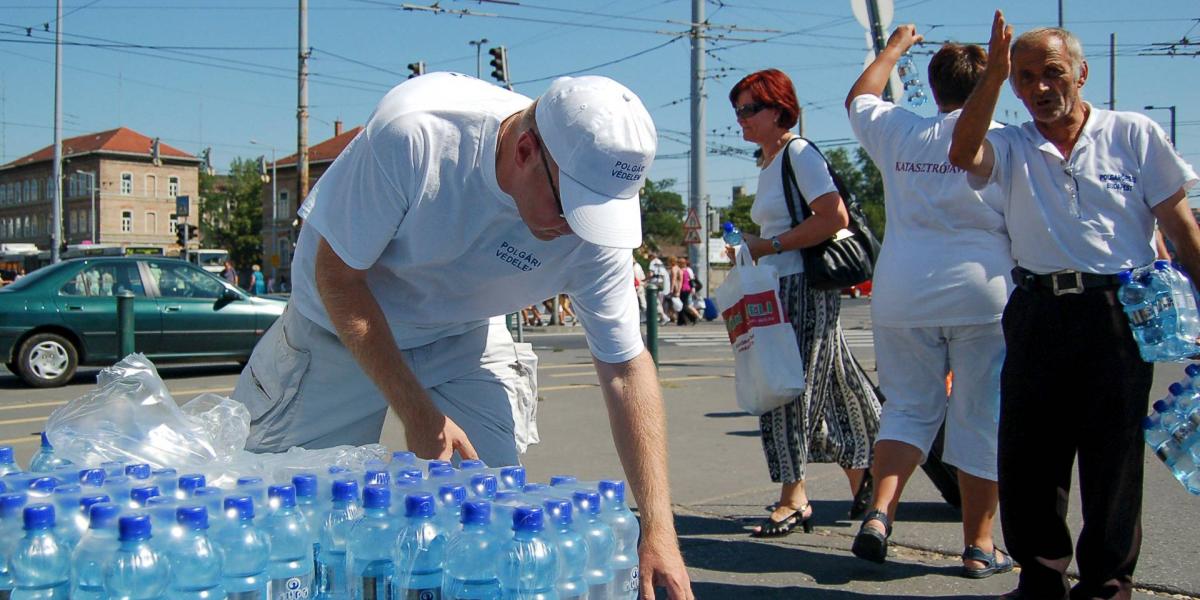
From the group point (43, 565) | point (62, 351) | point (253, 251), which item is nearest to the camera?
point (43, 565)

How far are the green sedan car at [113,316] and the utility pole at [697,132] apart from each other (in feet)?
43.4

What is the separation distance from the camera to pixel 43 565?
6.30 ft

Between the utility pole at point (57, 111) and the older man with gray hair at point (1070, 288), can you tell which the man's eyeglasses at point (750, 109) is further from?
the utility pole at point (57, 111)

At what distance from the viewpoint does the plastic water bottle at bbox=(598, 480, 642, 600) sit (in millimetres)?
2244

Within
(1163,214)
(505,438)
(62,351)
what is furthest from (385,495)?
(62,351)

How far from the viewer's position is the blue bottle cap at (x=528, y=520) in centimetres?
195

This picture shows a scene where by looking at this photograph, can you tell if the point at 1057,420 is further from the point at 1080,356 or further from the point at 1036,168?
the point at 1036,168

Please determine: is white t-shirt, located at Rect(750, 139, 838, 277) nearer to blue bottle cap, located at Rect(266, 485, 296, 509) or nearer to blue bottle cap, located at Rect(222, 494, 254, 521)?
blue bottle cap, located at Rect(266, 485, 296, 509)

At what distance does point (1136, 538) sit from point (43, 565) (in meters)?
3.19

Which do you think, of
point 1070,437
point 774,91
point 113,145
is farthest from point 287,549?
point 113,145

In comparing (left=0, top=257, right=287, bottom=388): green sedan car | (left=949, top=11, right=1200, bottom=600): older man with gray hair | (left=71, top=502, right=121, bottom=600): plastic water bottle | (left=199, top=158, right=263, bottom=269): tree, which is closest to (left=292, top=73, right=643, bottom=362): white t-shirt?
(left=71, top=502, right=121, bottom=600): plastic water bottle

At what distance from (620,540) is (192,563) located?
878 millimetres

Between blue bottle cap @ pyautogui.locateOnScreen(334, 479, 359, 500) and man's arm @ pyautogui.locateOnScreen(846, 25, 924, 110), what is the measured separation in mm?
3023

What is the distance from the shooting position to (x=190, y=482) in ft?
7.39
